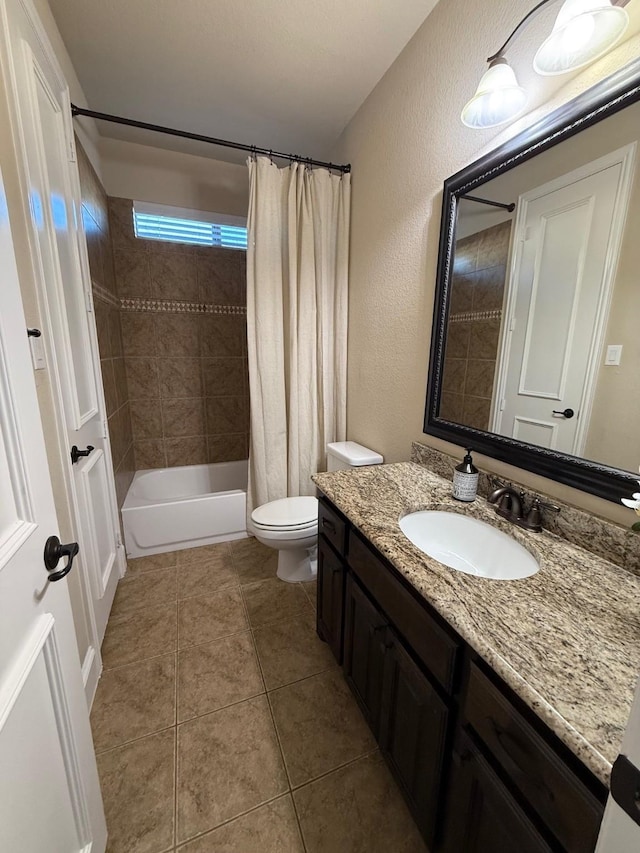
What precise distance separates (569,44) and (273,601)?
2339 millimetres

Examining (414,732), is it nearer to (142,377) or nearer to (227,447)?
(227,447)

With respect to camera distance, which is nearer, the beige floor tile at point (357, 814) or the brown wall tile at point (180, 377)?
the beige floor tile at point (357, 814)

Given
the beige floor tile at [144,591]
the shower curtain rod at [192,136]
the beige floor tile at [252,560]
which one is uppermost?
the shower curtain rod at [192,136]

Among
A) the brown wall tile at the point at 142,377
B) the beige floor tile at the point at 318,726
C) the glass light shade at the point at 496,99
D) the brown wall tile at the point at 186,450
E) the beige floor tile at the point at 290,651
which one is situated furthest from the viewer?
the brown wall tile at the point at 186,450

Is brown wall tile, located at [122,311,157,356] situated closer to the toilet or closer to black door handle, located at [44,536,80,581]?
the toilet

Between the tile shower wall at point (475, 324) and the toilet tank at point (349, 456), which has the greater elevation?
the tile shower wall at point (475, 324)

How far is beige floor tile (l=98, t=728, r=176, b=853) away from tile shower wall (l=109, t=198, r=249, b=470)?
206cm

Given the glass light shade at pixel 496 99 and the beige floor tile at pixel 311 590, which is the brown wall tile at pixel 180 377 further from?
the glass light shade at pixel 496 99

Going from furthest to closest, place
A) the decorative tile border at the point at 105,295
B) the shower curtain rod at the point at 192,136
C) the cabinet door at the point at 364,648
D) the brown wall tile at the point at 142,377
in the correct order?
1. the brown wall tile at the point at 142,377
2. the decorative tile border at the point at 105,295
3. the shower curtain rod at the point at 192,136
4. the cabinet door at the point at 364,648

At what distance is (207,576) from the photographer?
7.00 ft

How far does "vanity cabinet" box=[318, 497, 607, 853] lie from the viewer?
0.54 metres

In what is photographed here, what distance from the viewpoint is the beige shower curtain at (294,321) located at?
2.07m

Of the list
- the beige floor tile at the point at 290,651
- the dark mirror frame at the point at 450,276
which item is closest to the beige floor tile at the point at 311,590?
the beige floor tile at the point at 290,651

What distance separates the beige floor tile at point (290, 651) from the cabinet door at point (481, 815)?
77 cm
